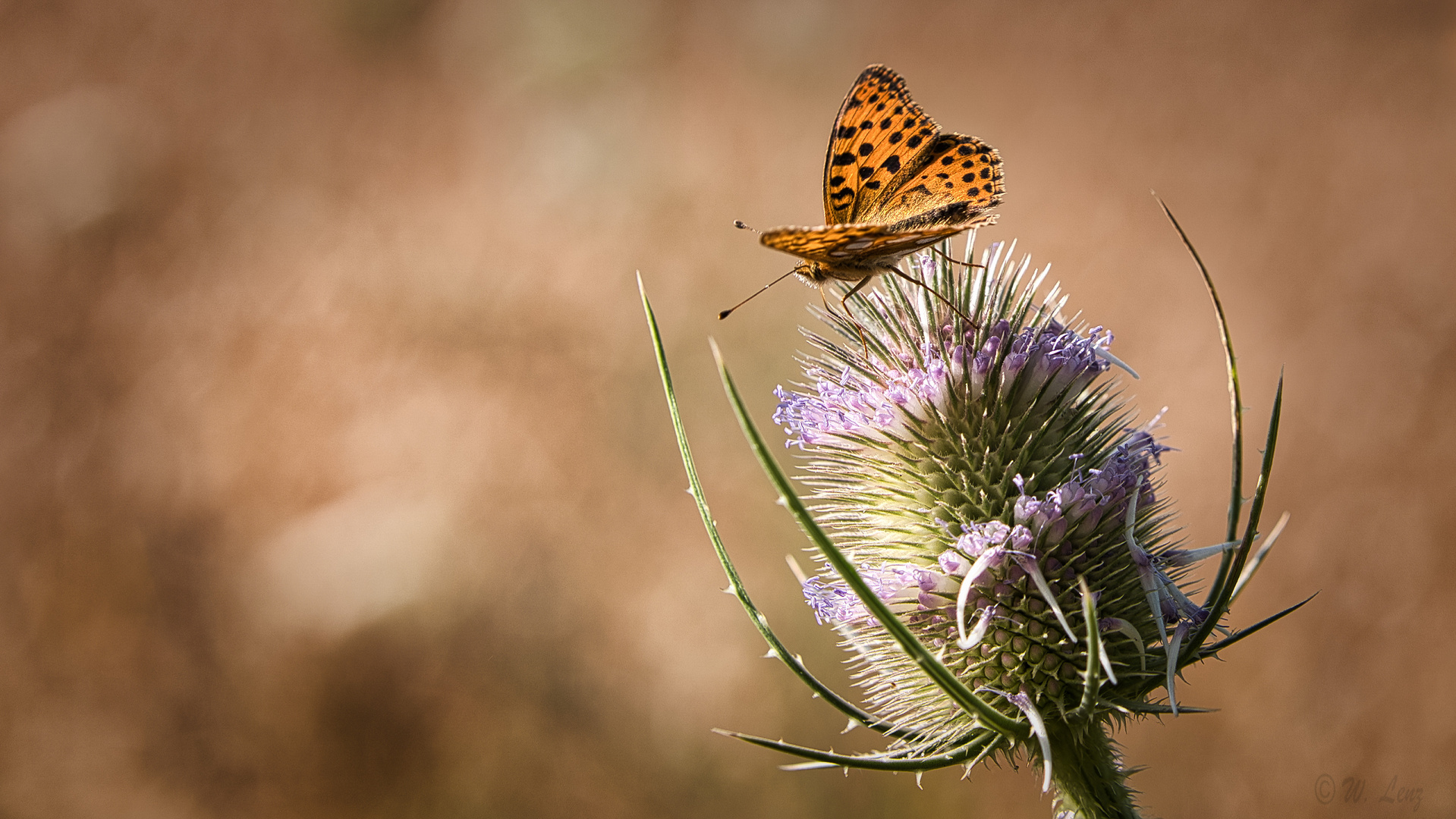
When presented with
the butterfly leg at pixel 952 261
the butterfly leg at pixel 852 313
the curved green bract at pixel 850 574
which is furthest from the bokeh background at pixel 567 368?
the curved green bract at pixel 850 574

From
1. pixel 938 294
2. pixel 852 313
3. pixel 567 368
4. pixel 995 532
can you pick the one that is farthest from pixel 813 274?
pixel 567 368

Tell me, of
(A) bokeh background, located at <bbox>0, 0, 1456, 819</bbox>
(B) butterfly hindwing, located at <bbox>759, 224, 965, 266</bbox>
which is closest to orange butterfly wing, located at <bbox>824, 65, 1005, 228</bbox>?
(B) butterfly hindwing, located at <bbox>759, 224, 965, 266</bbox>

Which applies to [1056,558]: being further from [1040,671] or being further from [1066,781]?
[1066,781]

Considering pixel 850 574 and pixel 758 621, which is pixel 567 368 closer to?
pixel 758 621

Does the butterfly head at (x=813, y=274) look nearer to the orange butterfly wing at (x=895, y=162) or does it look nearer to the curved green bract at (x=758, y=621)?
the orange butterfly wing at (x=895, y=162)

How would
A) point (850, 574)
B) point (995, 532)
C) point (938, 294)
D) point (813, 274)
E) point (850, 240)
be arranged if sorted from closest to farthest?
1. point (850, 574)
2. point (850, 240)
3. point (995, 532)
4. point (938, 294)
5. point (813, 274)

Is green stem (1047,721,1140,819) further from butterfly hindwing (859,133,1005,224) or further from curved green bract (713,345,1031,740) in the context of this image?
butterfly hindwing (859,133,1005,224)

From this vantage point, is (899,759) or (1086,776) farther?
(1086,776)
